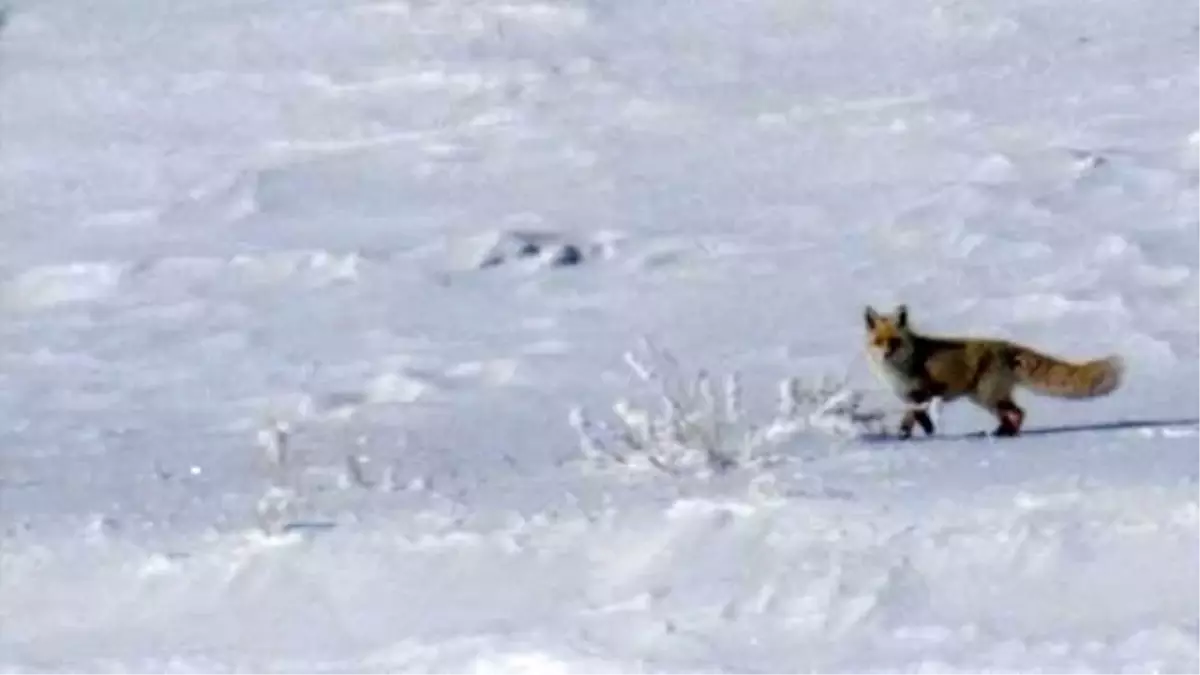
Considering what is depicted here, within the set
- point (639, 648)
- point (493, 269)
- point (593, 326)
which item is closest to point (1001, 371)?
point (639, 648)

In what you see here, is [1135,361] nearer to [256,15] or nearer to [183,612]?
[183,612]

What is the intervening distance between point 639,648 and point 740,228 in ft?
24.7

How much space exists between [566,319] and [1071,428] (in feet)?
13.2

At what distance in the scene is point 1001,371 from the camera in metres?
6.59

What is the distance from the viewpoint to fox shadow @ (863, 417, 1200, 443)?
635 cm

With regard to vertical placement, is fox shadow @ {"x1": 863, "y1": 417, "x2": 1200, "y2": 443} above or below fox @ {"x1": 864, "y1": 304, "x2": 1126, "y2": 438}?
below

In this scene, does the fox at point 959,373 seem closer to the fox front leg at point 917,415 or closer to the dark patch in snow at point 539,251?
the fox front leg at point 917,415

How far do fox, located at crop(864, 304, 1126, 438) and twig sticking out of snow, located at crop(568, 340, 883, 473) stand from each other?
11 centimetres

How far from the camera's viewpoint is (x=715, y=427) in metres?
5.92

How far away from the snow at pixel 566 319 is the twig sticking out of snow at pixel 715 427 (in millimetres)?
72

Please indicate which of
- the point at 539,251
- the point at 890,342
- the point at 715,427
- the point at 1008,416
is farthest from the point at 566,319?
the point at 715,427

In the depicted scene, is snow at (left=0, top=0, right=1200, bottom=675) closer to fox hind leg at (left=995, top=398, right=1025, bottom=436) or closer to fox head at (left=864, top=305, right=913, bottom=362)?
fox hind leg at (left=995, top=398, right=1025, bottom=436)

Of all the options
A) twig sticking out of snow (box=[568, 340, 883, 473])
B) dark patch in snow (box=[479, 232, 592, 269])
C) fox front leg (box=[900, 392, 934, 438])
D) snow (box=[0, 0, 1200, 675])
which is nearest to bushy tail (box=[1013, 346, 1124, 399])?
snow (box=[0, 0, 1200, 675])

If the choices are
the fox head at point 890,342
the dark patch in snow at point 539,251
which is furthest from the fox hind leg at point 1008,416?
the dark patch in snow at point 539,251
